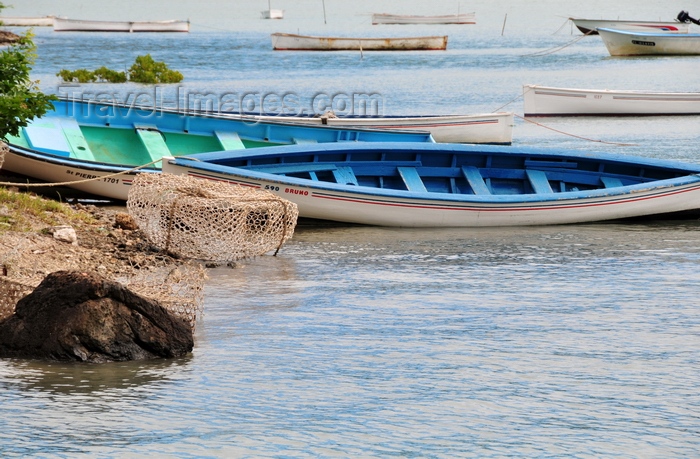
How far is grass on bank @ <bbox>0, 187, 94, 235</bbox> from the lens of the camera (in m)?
12.2

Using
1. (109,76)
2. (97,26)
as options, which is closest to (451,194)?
(109,76)

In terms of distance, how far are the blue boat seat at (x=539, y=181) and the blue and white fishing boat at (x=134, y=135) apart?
403 cm

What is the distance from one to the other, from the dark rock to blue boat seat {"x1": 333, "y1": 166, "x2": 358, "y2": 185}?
23.6 ft

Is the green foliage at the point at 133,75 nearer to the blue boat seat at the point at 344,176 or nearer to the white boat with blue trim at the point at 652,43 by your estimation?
the white boat with blue trim at the point at 652,43

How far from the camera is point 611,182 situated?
16.4m

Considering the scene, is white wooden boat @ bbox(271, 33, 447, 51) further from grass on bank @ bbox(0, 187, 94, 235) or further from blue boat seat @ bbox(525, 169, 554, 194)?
grass on bank @ bbox(0, 187, 94, 235)

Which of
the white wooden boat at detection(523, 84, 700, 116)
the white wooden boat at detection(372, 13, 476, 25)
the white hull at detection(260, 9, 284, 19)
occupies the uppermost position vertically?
the white hull at detection(260, 9, 284, 19)

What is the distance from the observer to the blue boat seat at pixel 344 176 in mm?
15766

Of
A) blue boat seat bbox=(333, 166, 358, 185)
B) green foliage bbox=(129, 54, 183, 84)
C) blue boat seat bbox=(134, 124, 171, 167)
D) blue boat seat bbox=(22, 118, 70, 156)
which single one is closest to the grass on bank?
blue boat seat bbox=(22, 118, 70, 156)

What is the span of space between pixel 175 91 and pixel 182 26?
63650 millimetres

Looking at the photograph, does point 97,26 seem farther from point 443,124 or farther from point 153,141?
point 153,141

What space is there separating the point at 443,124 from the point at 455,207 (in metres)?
8.55

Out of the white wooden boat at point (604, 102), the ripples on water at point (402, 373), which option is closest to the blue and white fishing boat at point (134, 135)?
the ripples on water at point (402, 373)

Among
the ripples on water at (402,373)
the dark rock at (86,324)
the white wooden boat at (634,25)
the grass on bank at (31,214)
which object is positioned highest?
the white wooden boat at (634,25)
